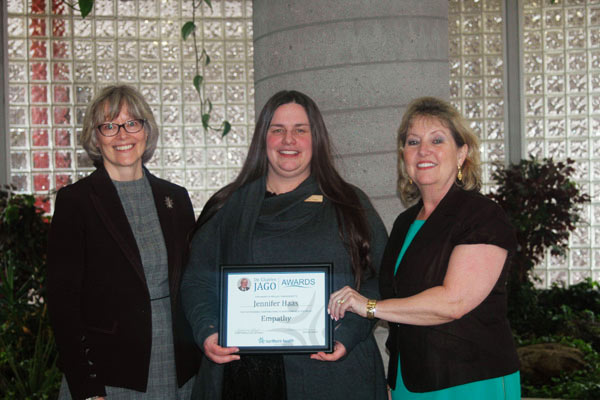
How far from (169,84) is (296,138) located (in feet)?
17.1

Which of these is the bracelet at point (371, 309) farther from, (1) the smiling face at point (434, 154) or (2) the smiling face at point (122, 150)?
(2) the smiling face at point (122, 150)

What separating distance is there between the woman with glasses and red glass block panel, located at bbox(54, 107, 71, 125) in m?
4.97

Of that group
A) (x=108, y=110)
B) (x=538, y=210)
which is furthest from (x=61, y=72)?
(x=538, y=210)

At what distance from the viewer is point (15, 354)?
15.7 ft

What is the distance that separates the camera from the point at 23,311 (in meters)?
5.22

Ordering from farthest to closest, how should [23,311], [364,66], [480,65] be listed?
[480,65], [23,311], [364,66]

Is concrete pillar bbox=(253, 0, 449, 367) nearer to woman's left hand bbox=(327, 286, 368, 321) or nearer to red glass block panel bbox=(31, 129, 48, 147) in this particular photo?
woman's left hand bbox=(327, 286, 368, 321)

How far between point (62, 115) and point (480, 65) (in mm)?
4759

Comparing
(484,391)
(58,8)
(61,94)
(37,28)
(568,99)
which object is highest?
(58,8)

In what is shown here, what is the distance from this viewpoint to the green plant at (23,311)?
14.0 feet

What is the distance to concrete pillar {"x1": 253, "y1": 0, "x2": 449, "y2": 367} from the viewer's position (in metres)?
3.40

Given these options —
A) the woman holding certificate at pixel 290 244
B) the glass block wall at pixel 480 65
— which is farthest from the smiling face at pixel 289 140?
the glass block wall at pixel 480 65

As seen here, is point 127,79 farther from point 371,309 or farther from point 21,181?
point 371,309

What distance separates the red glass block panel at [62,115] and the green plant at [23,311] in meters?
1.02
